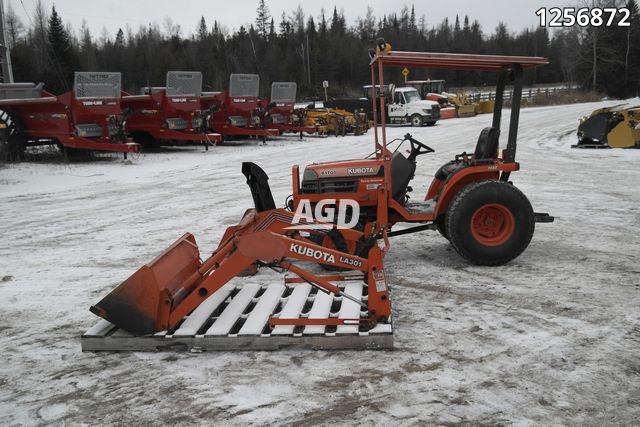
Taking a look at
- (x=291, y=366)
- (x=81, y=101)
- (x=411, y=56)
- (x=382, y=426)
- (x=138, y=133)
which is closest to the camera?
(x=382, y=426)

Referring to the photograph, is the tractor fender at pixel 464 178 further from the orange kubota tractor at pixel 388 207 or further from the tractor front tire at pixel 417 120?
the tractor front tire at pixel 417 120

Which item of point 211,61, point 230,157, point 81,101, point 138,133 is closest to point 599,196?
point 230,157

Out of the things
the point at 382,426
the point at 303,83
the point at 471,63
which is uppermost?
the point at 303,83

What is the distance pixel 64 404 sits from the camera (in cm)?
351

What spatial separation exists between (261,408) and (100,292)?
109 inches

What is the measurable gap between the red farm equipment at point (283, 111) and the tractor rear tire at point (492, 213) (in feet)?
52.0

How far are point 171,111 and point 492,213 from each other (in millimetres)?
13214

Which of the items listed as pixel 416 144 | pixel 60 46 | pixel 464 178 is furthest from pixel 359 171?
pixel 60 46

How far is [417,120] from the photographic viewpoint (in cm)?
2691

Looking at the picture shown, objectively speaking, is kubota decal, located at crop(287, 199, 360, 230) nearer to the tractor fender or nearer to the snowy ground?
the snowy ground

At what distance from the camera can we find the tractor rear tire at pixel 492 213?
18.7 feet

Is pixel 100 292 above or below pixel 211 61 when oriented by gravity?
below

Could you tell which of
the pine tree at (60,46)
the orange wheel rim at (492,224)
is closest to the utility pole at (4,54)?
the orange wheel rim at (492,224)

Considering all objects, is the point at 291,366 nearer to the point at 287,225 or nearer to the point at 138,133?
the point at 287,225
